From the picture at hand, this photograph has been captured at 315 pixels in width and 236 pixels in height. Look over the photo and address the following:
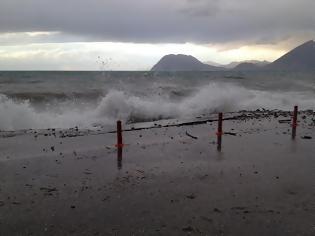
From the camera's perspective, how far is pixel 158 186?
25.4 feet

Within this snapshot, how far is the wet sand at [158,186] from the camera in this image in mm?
5867

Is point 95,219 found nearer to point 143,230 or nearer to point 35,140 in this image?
point 143,230

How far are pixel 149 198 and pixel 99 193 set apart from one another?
1.02 m

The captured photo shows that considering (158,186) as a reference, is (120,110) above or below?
above

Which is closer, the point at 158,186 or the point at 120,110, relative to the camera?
Result: the point at 158,186

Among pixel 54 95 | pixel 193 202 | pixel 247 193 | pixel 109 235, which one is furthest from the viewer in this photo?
pixel 54 95

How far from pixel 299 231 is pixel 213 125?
11117mm

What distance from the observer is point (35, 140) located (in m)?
13.1

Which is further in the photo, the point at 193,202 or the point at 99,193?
the point at 99,193

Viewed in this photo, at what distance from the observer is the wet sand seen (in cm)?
587

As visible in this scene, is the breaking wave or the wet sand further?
the breaking wave

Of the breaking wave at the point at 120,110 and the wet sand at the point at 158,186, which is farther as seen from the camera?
the breaking wave at the point at 120,110

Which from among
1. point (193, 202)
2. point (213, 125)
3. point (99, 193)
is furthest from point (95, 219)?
point (213, 125)

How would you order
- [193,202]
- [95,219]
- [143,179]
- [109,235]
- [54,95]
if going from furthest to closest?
[54,95] < [143,179] < [193,202] < [95,219] < [109,235]
